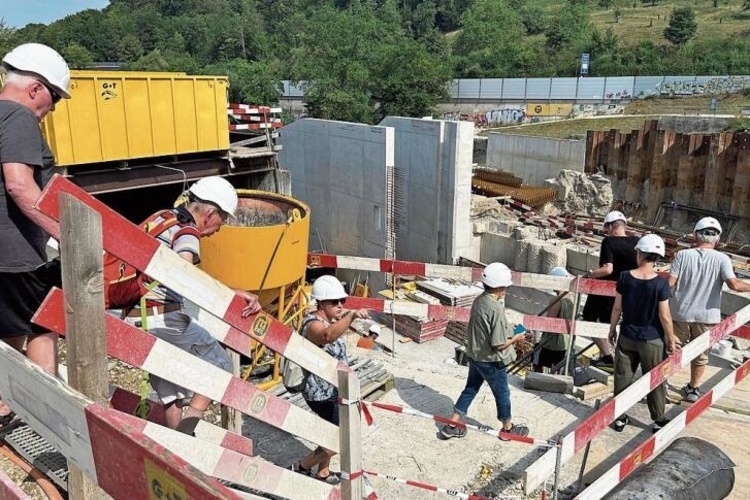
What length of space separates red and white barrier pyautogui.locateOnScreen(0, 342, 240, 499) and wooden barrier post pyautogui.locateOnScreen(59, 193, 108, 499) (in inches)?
4.3

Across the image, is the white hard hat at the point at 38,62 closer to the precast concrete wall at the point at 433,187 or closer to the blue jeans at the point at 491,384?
the blue jeans at the point at 491,384

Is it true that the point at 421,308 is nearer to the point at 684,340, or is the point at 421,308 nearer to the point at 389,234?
the point at 684,340

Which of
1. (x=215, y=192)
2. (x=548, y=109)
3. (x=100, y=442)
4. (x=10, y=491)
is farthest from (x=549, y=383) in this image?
(x=548, y=109)

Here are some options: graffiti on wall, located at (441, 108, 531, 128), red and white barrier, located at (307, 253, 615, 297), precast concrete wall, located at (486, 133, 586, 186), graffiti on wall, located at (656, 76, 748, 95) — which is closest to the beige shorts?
red and white barrier, located at (307, 253, 615, 297)

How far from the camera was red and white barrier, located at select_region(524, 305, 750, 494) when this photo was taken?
3.45 m

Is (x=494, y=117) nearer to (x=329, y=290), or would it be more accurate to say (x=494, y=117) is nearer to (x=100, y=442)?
(x=329, y=290)

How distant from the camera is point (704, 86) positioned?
41.8 metres

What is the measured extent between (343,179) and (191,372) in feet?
52.8

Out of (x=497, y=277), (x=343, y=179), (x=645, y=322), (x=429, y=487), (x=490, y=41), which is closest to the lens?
(x=429, y=487)

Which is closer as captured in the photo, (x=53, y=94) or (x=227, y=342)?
(x=53, y=94)

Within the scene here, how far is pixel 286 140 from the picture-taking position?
20.9 metres

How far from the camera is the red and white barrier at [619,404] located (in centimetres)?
345

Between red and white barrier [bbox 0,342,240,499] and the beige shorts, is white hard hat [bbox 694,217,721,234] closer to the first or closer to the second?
the beige shorts

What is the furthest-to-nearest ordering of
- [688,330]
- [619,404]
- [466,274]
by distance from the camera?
[466,274] → [688,330] → [619,404]
